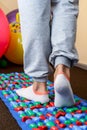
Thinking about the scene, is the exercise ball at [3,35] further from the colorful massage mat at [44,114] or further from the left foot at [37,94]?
the left foot at [37,94]

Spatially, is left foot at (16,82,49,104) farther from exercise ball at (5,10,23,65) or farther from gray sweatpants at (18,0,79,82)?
exercise ball at (5,10,23,65)

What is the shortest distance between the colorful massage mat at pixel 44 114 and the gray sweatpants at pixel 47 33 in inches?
5.2

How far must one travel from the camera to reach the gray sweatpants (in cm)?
91

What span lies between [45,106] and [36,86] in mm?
94

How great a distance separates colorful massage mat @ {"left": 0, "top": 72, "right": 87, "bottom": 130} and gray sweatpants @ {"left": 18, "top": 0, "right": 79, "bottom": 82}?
0.13 m

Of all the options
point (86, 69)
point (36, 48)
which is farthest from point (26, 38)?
point (86, 69)

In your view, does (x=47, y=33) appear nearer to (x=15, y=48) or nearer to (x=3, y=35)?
(x=3, y=35)

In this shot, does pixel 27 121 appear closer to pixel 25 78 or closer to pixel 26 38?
pixel 26 38

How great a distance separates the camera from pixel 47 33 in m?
0.94

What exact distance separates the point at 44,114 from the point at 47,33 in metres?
0.31

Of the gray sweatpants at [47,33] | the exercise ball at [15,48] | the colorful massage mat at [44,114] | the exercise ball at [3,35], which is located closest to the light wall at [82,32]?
the exercise ball at [15,48]

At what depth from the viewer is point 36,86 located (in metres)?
1.01

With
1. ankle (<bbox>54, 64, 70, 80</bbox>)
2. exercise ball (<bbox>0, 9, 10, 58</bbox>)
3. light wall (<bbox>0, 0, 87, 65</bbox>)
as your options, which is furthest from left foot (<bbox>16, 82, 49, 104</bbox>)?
light wall (<bbox>0, 0, 87, 65</bbox>)

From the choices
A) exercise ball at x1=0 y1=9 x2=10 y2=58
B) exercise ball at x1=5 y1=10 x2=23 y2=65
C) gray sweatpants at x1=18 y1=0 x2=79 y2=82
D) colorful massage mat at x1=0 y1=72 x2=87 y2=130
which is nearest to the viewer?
colorful massage mat at x1=0 y1=72 x2=87 y2=130
